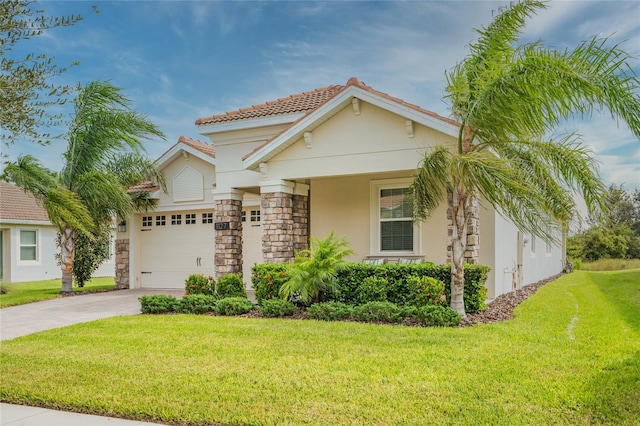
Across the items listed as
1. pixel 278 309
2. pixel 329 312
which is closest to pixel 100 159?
pixel 278 309

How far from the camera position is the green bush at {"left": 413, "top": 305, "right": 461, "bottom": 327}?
9328mm

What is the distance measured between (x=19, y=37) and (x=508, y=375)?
6.78m

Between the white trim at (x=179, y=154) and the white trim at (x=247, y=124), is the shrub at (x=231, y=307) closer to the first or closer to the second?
the white trim at (x=247, y=124)

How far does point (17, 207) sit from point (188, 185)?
11395 mm

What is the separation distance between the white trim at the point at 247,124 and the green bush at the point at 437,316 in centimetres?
745

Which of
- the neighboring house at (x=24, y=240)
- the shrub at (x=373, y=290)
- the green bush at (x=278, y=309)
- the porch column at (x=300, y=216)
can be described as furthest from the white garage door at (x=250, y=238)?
the neighboring house at (x=24, y=240)

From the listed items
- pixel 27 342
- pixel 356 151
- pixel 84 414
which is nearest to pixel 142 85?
pixel 356 151

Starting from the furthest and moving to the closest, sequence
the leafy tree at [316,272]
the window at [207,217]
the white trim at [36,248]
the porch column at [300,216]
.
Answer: the white trim at [36,248] → the window at [207,217] → the porch column at [300,216] → the leafy tree at [316,272]

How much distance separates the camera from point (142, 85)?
15.6 m

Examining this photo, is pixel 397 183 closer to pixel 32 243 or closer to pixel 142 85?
pixel 142 85

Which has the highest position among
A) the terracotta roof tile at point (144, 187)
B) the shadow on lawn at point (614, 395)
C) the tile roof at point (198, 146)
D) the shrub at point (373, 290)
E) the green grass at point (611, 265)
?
the tile roof at point (198, 146)

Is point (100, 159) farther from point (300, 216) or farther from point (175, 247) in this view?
point (300, 216)

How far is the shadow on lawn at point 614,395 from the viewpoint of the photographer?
4.83 m

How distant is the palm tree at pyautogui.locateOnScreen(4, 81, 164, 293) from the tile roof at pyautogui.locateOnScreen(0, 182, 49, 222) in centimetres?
729
